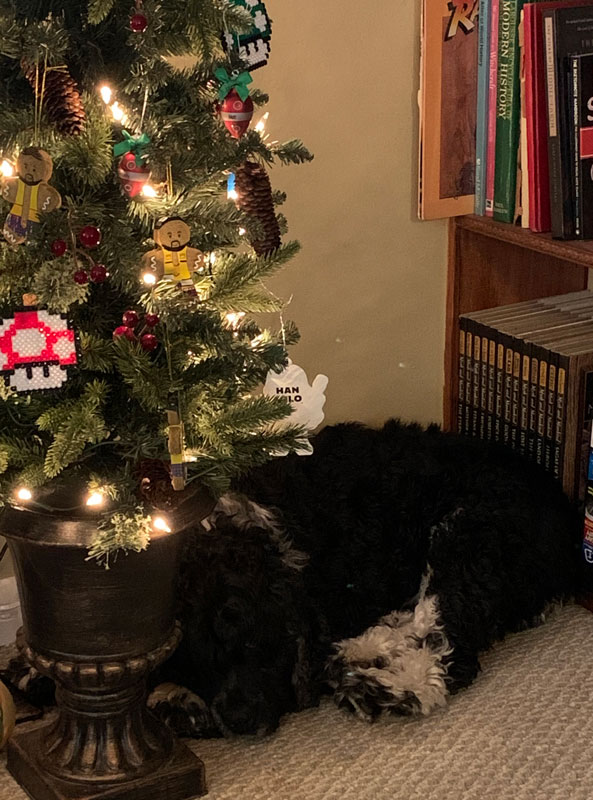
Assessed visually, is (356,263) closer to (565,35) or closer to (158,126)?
(565,35)

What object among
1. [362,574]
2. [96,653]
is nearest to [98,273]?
[96,653]

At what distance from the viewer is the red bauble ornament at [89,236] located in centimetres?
128

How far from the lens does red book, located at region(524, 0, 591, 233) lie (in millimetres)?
1967

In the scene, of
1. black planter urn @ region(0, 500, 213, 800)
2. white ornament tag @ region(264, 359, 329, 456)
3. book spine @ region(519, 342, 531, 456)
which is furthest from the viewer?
book spine @ region(519, 342, 531, 456)

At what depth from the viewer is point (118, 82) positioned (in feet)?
4.41

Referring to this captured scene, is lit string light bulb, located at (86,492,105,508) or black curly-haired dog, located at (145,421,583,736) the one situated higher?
lit string light bulb, located at (86,492,105,508)

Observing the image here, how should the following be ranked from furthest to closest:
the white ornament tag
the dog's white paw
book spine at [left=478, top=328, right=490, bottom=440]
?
book spine at [left=478, top=328, right=490, bottom=440] < the dog's white paw < the white ornament tag

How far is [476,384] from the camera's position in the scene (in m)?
2.31

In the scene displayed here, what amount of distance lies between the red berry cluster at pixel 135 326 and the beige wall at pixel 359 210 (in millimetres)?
794

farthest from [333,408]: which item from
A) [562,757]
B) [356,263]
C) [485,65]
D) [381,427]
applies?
[562,757]

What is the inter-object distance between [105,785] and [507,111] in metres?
1.30

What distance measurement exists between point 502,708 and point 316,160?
1.00 m

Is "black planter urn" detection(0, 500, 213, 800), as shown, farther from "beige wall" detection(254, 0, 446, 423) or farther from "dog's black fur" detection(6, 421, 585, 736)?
"beige wall" detection(254, 0, 446, 423)

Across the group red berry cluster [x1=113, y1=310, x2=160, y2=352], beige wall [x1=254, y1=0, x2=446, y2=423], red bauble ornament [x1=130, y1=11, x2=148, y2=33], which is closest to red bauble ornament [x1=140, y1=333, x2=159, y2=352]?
red berry cluster [x1=113, y1=310, x2=160, y2=352]
